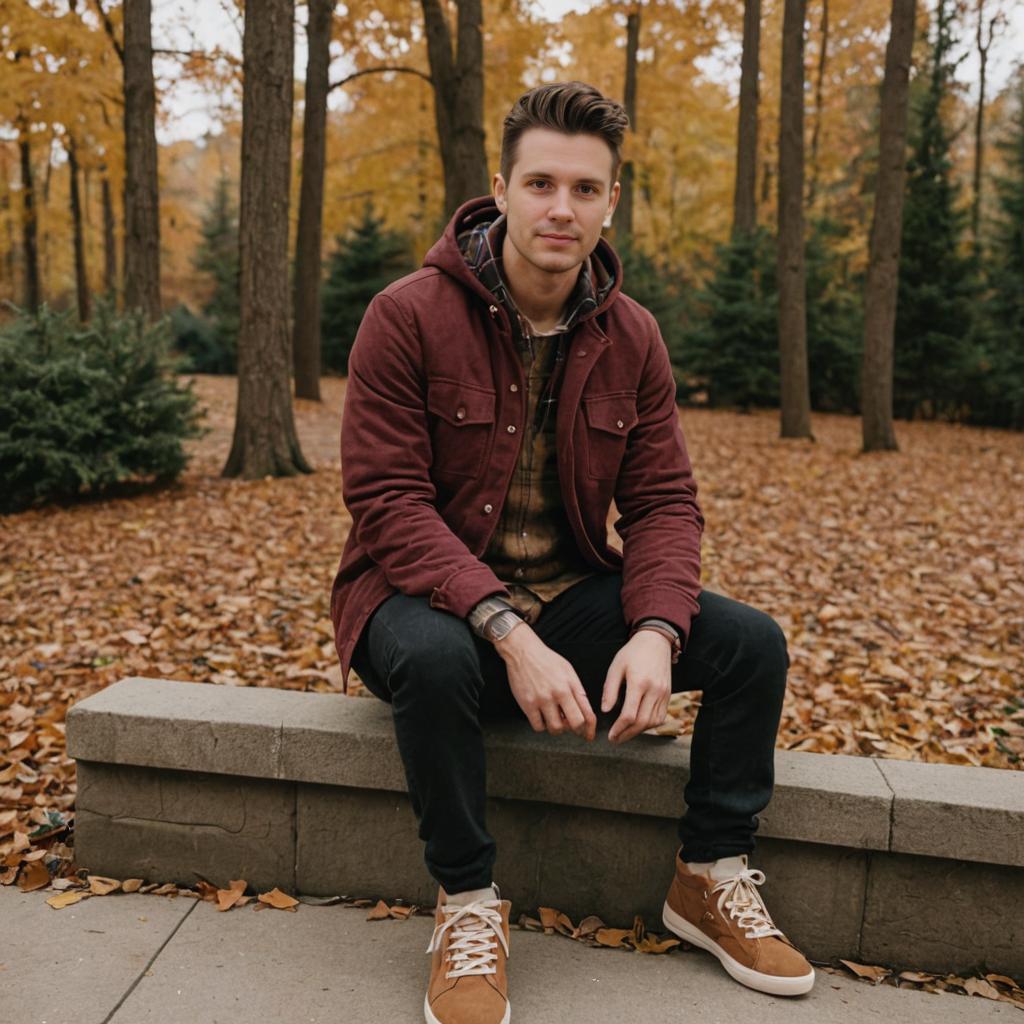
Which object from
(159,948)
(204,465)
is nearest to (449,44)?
(204,465)

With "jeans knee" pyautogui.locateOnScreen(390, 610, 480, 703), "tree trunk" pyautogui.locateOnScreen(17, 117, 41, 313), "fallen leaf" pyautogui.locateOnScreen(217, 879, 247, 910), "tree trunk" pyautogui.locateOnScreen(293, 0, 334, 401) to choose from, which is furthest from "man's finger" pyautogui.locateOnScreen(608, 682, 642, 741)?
"tree trunk" pyautogui.locateOnScreen(17, 117, 41, 313)

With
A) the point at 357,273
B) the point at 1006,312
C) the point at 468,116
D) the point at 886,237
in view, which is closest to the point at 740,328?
the point at 1006,312

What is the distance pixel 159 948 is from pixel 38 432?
5.82m

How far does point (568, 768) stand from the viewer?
7.71 feet

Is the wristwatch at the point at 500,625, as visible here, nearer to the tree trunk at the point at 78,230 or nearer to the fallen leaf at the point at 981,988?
the fallen leaf at the point at 981,988

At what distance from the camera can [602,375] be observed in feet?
8.22

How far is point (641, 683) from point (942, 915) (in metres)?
0.92

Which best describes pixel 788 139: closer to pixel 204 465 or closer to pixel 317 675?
pixel 204 465

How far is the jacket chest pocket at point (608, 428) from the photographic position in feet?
8.13

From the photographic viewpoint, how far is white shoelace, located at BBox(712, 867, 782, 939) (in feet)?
7.14

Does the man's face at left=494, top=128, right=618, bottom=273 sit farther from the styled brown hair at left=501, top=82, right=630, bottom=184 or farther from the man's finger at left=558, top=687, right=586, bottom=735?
the man's finger at left=558, top=687, right=586, bottom=735

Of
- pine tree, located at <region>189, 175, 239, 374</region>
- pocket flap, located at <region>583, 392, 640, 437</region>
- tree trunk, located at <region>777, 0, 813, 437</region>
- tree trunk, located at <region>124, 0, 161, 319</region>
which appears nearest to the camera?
pocket flap, located at <region>583, 392, 640, 437</region>

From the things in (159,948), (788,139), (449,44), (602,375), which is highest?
(449,44)

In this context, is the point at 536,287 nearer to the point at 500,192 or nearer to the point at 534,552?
the point at 500,192
